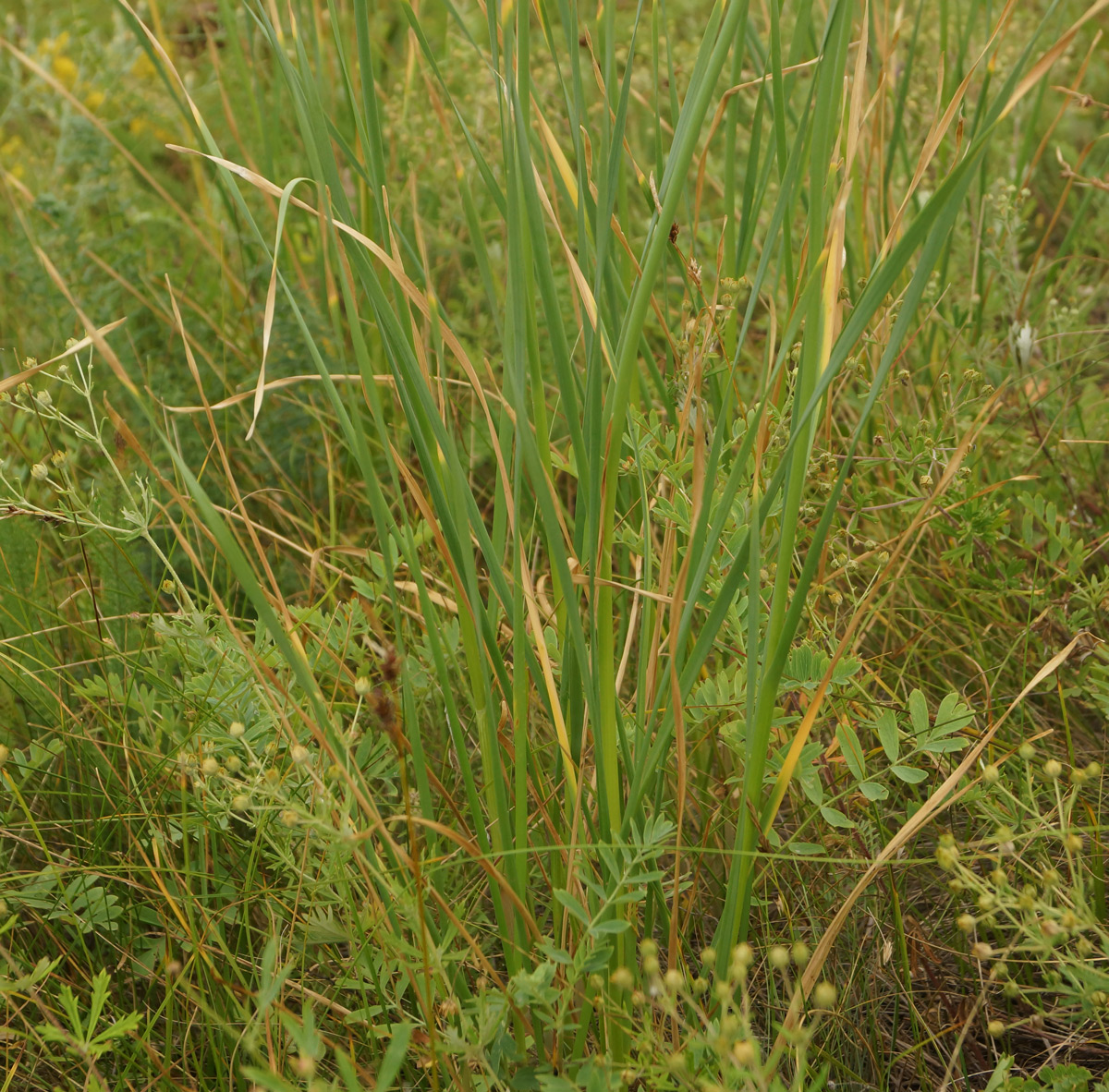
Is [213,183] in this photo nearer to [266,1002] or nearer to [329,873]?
[329,873]

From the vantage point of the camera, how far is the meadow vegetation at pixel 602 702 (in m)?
0.88

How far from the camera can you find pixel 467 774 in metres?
0.94

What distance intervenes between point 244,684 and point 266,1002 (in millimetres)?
461

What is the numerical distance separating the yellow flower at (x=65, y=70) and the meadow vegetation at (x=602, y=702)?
2432 millimetres

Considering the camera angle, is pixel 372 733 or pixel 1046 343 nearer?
pixel 372 733

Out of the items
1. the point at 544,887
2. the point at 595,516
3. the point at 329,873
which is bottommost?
the point at 544,887

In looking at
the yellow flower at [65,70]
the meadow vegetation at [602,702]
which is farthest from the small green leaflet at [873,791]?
the yellow flower at [65,70]

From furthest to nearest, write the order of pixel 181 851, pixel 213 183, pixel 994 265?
pixel 213 183 < pixel 994 265 < pixel 181 851

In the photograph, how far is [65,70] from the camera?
12.0 feet

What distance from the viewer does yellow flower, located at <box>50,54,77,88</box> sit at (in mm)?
3564

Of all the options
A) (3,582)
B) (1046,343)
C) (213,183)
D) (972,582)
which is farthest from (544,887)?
(213,183)

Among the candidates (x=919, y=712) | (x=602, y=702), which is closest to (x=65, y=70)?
(x=602, y=702)

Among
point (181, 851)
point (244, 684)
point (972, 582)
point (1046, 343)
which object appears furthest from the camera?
point (1046, 343)

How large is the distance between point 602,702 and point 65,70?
146 inches
